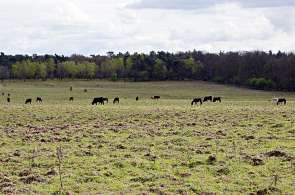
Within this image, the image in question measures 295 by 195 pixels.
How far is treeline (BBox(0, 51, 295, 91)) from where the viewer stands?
12601 centimetres

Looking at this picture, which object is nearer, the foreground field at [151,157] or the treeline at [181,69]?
the foreground field at [151,157]

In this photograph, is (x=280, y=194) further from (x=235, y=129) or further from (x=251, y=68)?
(x=251, y=68)

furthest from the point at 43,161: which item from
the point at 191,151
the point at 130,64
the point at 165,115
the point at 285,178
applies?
the point at 130,64

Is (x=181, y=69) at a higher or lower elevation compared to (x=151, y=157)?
higher

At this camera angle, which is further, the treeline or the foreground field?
the treeline

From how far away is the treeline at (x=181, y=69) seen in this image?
126012mm

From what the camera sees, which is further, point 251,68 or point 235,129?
point 251,68

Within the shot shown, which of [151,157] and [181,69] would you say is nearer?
[151,157]

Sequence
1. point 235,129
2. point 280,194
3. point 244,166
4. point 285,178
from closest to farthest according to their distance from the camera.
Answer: point 280,194 → point 285,178 → point 244,166 → point 235,129

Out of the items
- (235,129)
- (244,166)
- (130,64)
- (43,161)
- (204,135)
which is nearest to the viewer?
(244,166)

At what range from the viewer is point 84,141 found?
21453 mm

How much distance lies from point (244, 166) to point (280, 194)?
3.04 metres

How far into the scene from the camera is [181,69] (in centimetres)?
14975

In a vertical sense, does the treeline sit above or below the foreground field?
above
